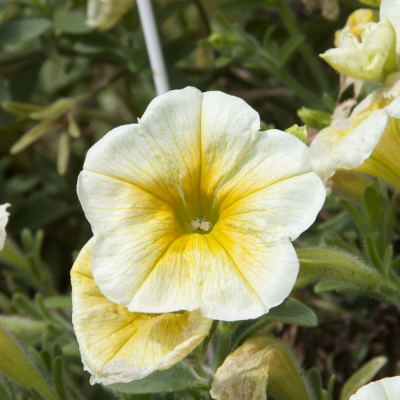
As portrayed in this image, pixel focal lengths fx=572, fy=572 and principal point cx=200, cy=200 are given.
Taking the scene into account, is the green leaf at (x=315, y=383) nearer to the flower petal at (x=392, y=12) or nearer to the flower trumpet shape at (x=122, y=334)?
the flower trumpet shape at (x=122, y=334)

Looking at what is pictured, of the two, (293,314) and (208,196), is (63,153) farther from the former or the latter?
(293,314)

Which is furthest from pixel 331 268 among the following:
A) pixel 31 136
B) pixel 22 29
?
pixel 22 29

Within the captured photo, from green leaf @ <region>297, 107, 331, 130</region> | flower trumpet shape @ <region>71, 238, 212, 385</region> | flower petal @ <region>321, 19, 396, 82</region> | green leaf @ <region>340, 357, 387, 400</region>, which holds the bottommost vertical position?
green leaf @ <region>340, 357, 387, 400</region>

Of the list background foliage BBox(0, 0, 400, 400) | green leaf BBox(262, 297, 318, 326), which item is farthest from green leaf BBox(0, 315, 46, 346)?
green leaf BBox(262, 297, 318, 326)

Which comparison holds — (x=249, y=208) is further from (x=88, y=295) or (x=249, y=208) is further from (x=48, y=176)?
(x=48, y=176)

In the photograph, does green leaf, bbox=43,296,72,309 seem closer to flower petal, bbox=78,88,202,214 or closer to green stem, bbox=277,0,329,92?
flower petal, bbox=78,88,202,214

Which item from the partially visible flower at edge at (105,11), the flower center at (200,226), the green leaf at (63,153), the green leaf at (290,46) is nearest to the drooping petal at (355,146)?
the flower center at (200,226)

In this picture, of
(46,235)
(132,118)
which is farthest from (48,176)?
(132,118)
